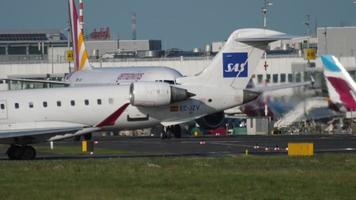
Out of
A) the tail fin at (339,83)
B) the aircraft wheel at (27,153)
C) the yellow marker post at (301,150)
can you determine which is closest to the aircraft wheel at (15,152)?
the aircraft wheel at (27,153)

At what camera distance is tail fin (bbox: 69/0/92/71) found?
289ft

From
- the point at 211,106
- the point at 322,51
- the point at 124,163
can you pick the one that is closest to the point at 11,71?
the point at 322,51

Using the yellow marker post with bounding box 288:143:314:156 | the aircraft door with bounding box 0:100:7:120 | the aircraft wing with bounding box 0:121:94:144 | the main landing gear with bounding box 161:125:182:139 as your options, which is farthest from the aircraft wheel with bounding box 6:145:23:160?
the main landing gear with bounding box 161:125:182:139

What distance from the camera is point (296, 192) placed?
89.2 ft

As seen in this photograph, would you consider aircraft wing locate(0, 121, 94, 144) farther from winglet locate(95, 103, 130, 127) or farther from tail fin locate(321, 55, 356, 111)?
tail fin locate(321, 55, 356, 111)

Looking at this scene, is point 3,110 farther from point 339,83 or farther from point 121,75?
point 121,75

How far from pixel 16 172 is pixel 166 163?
5.59 metres

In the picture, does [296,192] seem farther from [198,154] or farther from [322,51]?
[322,51]

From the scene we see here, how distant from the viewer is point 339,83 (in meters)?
60.1

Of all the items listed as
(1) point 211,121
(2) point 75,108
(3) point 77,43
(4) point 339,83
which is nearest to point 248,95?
(2) point 75,108

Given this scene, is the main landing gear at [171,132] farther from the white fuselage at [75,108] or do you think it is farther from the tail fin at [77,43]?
the tail fin at [77,43]

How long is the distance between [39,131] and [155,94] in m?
7.15

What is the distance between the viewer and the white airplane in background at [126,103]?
4458 cm

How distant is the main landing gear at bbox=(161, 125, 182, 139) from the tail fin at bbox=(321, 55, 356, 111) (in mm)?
9263
